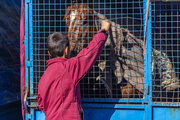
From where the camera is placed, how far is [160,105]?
7.26 ft

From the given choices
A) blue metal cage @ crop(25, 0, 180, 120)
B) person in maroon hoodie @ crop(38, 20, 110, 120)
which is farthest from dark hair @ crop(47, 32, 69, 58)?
blue metal cage @ crop(25, 0, 180, 120)

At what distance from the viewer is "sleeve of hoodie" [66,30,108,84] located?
1.68 metres

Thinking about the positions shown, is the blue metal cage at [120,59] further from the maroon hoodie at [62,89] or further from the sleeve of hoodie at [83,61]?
the maroon hoodie at [62,89]

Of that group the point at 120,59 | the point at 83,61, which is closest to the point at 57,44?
the point at 83,61

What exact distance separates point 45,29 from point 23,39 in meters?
0.30

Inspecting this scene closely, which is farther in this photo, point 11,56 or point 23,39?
point 11,56

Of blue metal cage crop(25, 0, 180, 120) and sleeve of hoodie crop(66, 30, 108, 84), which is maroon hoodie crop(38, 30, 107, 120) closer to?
sleeve of hoodie crop(66, 30, 108, 84)

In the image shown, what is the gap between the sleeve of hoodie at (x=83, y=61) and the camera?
168 cm

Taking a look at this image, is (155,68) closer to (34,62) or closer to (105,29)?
(105,29)

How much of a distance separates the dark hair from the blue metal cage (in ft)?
1.84

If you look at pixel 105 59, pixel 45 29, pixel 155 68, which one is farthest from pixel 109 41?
pixel 45 29

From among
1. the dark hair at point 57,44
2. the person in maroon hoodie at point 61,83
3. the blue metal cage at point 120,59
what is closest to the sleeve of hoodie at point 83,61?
the person in maroon hoodie at point 61,83

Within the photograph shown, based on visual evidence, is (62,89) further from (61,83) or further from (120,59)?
(120,59)

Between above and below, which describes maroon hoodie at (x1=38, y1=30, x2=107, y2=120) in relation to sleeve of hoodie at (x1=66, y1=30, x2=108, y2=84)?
below
